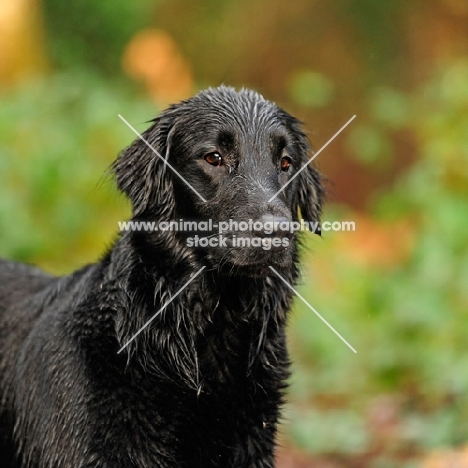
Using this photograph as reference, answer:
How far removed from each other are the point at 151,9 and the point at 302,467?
1228 centimetres

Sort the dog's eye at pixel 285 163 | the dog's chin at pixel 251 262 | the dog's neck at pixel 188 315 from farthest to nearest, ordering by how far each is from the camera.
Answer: the dog's eye at pixel 285 163 → the dog's neck at pixel 188 315 → the dog's chin at pixel 251 262

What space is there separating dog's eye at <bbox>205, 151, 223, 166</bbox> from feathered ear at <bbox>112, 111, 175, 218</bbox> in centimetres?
23

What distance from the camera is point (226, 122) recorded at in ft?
13.9

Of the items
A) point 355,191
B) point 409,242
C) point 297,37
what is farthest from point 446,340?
point 297,37

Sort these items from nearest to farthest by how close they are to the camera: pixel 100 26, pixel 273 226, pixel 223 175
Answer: pixel 273 226 → pixel 223 175 → pixel 100 26

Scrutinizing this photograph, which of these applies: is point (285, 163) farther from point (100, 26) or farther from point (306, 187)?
point (100, 26)

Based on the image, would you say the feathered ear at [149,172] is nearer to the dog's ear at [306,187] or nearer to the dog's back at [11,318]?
the dog's ear at [306,187]

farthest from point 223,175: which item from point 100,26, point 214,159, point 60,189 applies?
point 100,26

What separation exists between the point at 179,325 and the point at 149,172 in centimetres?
77

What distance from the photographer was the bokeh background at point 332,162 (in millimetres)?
6879

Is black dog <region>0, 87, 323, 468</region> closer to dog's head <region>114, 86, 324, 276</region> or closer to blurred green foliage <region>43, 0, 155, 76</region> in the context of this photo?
dog's head <region>114, 86, 324, 276</region>

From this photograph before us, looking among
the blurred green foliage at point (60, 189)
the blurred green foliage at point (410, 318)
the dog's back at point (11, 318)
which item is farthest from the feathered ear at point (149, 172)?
the blurred green foliage at point (60, 189)

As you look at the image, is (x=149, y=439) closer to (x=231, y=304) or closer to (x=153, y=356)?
(x=153, y=356)

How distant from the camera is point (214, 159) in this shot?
4.20 m
